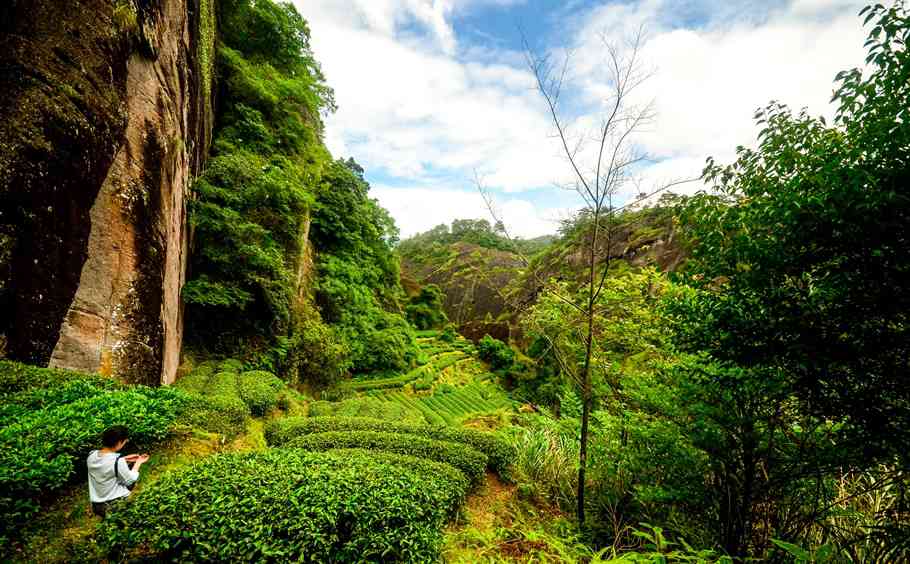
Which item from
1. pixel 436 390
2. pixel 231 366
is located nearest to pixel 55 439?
pixel 231 366

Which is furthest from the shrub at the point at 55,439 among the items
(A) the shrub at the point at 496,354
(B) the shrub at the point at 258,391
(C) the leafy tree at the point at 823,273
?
(A) the shrub at the point at 496,354

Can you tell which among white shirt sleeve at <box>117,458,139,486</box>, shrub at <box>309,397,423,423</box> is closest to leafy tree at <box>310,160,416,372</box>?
shrub at <box>309,397,423,423</box>

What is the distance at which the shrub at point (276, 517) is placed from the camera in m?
2.61

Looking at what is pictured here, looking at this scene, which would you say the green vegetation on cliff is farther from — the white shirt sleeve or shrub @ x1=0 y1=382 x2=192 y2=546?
the white shirt sleeve

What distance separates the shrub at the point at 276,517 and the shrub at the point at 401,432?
2.56m

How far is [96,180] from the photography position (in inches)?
179

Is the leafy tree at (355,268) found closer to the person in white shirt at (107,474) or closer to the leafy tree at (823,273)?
the person in white shirt at (107,474)

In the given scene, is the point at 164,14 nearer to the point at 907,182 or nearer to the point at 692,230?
the point at 692,230

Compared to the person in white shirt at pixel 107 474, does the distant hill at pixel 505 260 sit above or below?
above

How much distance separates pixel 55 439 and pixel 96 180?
11.5ft

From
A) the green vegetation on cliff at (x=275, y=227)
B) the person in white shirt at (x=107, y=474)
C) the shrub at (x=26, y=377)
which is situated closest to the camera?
the person in white shirt at (x=107, y=474)

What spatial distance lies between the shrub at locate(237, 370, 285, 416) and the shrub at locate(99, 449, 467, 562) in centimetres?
421

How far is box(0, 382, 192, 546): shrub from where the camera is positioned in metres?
2.78

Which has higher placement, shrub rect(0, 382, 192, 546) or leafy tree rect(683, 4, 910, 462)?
leafy tree rect(683, 4, 910, 462)
